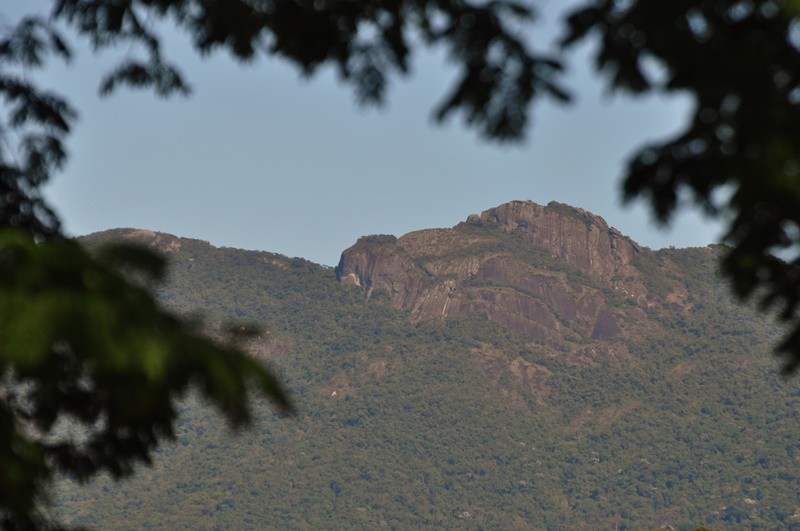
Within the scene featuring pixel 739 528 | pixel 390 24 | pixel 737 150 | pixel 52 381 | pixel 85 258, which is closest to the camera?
pixel 85 258

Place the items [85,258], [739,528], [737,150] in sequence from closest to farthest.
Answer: [85,258] → [737,150] → [739,528]

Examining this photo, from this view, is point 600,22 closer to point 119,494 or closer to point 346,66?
point 346,66

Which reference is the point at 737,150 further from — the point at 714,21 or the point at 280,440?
the point at 280,440

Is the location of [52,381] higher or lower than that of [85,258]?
lower

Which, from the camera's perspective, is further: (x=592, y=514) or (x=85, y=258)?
(x=592, y=514)

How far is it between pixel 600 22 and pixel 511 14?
46 centimetres

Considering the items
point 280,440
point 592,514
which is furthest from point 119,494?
point 592,514

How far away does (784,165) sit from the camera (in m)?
4.49

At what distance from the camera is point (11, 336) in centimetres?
397

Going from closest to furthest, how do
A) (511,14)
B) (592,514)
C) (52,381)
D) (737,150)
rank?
(737,150), (52,381), (511,14), (592,514)

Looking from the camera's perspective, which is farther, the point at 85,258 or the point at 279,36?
the point at 279,36

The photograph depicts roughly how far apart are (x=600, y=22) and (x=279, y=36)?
175 centimetres

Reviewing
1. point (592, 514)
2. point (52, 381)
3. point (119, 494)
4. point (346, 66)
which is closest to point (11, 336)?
point (52, 381)

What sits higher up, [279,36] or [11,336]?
[279,36]
